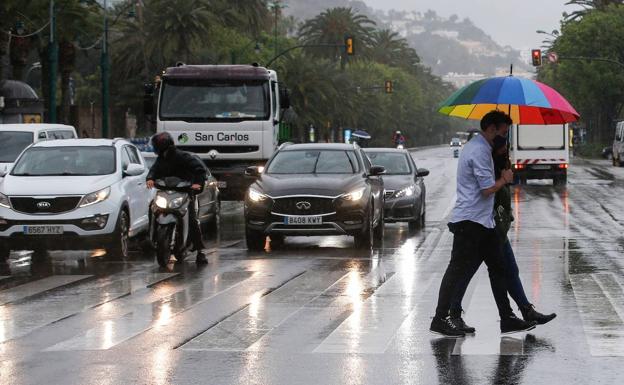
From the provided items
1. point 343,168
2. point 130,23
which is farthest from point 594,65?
point 343,168

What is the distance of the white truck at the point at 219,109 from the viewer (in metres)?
28.8

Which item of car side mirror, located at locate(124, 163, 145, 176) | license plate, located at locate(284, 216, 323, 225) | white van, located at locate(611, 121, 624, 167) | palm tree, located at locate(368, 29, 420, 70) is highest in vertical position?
palm tree, located at locate(368, 29, 420, 70)

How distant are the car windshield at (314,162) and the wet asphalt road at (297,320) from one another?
3.84 feet

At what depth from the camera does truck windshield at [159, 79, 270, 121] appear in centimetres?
2877

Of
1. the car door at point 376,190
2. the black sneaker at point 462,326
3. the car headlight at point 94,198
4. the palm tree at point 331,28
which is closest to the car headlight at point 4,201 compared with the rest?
the car headlight at point 94,198

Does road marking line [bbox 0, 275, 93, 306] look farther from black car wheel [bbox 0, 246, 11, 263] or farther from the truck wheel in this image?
the truck wheel

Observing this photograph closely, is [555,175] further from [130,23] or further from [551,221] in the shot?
[130,23]

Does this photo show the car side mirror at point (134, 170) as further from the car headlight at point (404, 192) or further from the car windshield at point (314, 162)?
the car headlight at point (404, 192)

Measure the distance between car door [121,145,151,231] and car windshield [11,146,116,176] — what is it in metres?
0.27

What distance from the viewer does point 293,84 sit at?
3713 inches

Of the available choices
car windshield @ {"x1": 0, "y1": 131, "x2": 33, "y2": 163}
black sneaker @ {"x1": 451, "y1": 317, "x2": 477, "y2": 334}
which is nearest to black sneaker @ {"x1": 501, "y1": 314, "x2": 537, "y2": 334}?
black sneaker @ {"x1": 451, "y1": 317, "x2": 477, "y2": 334}

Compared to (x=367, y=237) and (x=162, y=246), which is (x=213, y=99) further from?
(x=162, y=246)

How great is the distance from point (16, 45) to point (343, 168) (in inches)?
1434

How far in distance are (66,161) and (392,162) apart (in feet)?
29.6
